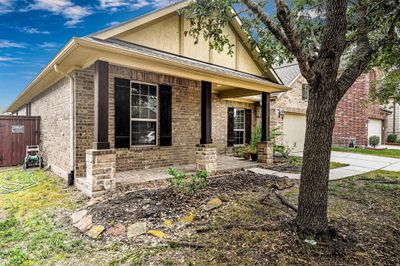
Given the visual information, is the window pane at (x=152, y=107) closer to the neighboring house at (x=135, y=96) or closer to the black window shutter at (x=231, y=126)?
the neighboring house at (x=135, y=96)

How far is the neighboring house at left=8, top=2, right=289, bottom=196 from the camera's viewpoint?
4891mm

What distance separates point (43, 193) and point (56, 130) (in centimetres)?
277

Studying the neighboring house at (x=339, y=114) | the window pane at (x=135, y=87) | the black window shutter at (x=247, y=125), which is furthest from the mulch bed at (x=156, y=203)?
the neighboring house at (x=339, y=114)

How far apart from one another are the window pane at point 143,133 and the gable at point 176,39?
93.1 inches

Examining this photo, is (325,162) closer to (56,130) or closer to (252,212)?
(252,212)

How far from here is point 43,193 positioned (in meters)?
5.41

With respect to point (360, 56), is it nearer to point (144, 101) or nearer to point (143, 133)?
point (144, 101)

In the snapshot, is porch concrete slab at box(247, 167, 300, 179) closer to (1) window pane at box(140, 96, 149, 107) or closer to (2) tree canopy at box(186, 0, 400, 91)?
(2) tree canopy at box(186, 0, 400, 91)

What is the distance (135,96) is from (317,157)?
5494 mm

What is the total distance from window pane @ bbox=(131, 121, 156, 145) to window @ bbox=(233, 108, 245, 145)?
5609 millimetres

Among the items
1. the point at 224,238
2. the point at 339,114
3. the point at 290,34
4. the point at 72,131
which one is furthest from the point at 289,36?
the point at 339,114

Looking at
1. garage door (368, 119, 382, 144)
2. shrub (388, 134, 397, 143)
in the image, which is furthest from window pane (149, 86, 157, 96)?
shrub (388, 134, 397, 143)

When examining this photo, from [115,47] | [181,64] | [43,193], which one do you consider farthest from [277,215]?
[43,193]

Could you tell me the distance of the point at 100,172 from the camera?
4.84 meters
